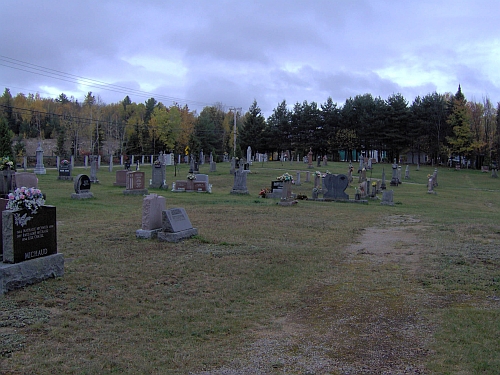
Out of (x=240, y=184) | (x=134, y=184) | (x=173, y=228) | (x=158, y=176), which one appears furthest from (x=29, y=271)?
→ (x=158, y=176)

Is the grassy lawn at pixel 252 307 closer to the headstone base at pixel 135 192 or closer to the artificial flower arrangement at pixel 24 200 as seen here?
the artificial flower arrangement at pixel 24 200

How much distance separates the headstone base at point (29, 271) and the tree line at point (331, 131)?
5047 cm

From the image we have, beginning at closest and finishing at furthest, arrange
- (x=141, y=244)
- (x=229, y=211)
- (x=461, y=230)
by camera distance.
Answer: (x=141, y=244) → (x=461, y=230) → (x=229, y=211)

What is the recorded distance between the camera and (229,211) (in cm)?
1595

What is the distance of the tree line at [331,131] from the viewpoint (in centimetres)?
6391

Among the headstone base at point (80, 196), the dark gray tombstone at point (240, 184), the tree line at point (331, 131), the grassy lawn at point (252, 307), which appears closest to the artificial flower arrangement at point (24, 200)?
the grassy lawn at point (252, 307)

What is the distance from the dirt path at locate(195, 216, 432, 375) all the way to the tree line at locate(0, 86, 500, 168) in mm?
50787

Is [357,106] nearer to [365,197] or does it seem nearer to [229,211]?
[365,197]

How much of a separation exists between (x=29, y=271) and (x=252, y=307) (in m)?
3.33

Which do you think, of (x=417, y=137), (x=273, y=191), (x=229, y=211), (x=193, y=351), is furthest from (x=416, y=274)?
(x=417, y=137)

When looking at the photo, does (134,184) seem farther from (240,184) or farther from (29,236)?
(29,236)

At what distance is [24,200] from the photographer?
6648 mm

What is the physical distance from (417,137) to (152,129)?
40.1m

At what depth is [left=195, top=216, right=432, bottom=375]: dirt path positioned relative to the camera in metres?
4.32
